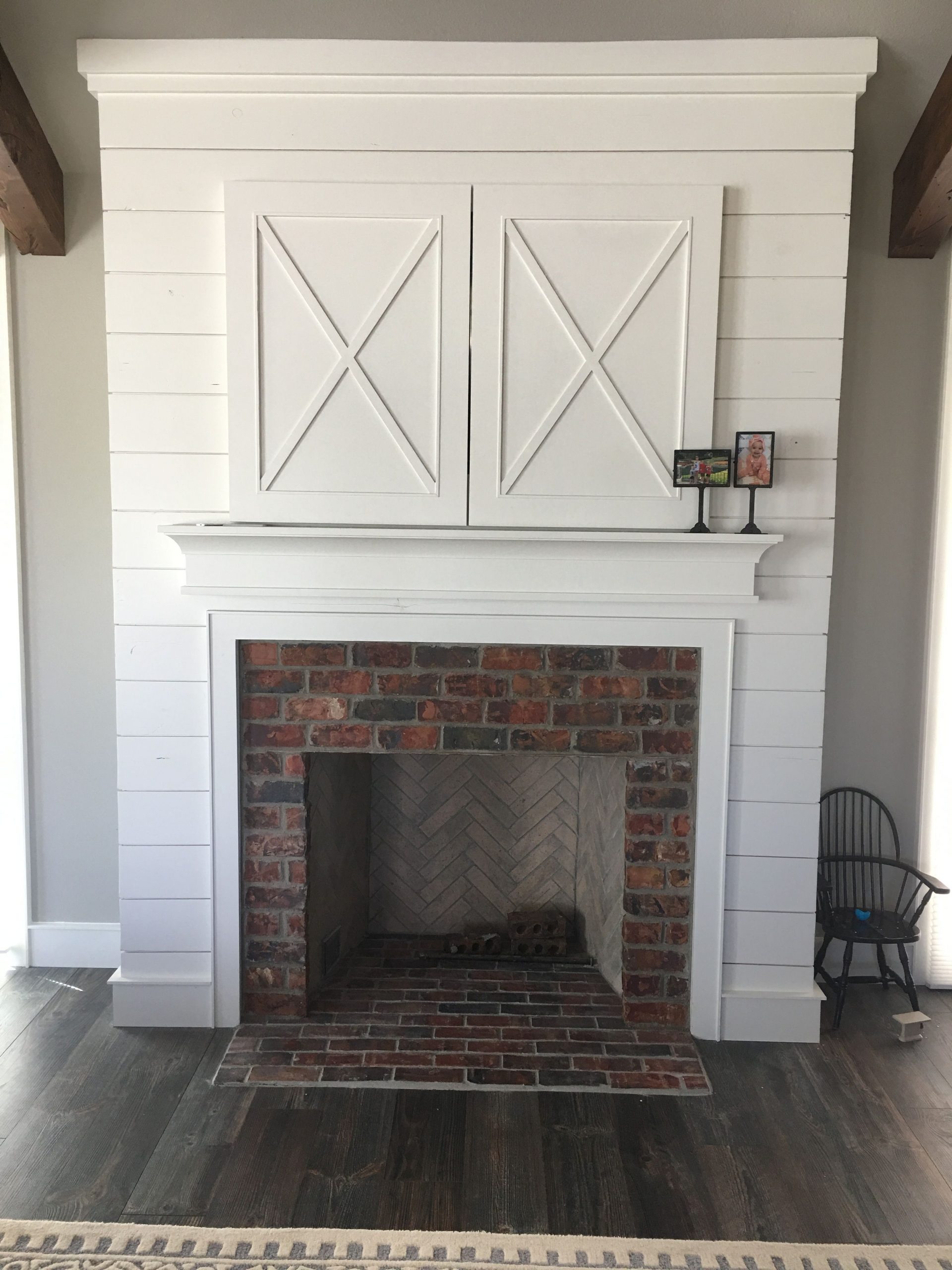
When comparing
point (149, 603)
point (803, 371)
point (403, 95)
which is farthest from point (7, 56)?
point (803, 371)

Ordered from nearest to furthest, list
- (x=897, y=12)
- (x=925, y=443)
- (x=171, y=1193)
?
(x=171, y=1193), (x=897, y=12), (x=925, y=443)

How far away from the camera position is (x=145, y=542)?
2734mm

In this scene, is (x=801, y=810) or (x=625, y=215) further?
(x=801, y=810)

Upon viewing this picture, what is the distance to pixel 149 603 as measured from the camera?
275 cm

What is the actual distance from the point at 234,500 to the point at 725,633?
145 cm

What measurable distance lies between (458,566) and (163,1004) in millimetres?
1609

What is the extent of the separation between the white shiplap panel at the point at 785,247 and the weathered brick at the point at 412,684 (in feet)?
4.62

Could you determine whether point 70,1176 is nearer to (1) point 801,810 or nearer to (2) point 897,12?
(1) point 801,810

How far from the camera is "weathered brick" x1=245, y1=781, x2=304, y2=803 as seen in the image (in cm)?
279

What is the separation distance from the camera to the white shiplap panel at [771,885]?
9.09 feet

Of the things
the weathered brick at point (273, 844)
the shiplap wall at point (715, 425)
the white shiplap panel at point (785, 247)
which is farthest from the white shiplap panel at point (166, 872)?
the white shiplap panel at point (785, 247)

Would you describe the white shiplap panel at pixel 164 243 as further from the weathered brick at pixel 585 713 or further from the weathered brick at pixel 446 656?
the weathered brick at pixel 585 713

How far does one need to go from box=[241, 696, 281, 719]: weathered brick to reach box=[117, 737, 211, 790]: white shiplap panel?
0.57 feet

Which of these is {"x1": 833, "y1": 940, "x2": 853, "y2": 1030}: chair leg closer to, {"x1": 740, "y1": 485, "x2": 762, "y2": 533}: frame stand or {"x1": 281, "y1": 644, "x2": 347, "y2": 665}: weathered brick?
{"x1": 740, "y1": 485, "x2": 762, "y2": 533}: frame stand
